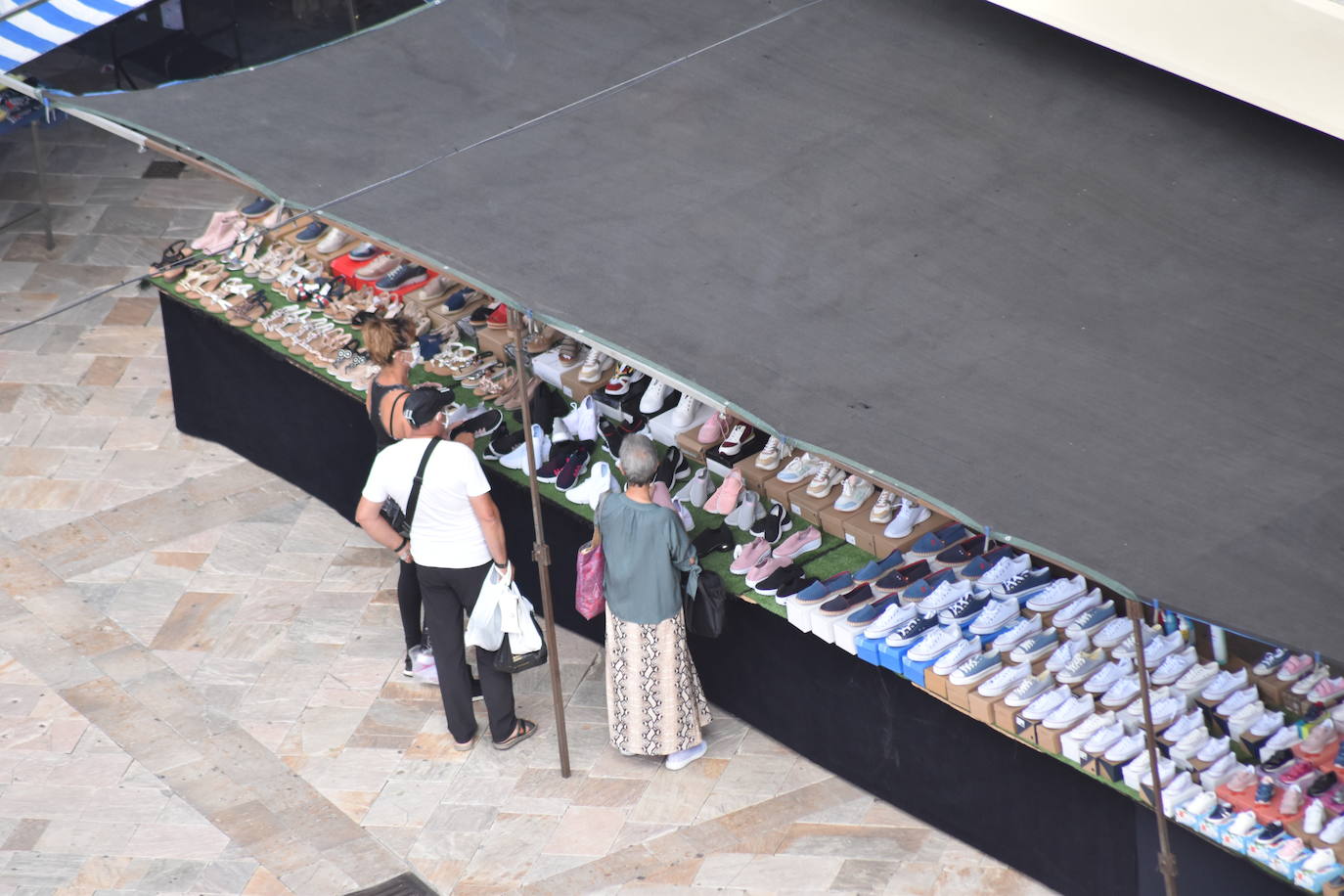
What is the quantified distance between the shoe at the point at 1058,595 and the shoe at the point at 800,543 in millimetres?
976

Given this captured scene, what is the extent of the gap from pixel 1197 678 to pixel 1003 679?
668 millimetres

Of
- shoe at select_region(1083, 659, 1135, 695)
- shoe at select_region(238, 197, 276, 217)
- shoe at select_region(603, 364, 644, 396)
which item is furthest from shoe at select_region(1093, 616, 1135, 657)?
shoe at select_region(238, 197, 276, 217)

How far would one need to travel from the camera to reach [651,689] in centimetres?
749

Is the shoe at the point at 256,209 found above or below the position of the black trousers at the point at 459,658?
above

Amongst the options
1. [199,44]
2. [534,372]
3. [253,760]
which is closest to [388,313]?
[534,372]

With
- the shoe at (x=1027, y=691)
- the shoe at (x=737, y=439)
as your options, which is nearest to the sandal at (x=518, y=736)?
the shoe at (x=737, y=439)

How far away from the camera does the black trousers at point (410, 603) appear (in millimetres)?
8023

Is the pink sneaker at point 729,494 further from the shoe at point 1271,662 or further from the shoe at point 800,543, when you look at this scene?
the shoe at point 1271,662

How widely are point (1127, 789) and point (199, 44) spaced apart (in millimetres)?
8702

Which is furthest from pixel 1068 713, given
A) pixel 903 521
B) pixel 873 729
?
pixel 903 521

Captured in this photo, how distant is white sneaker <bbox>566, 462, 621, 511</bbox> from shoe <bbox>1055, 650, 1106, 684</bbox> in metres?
2.12

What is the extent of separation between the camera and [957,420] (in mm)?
5883

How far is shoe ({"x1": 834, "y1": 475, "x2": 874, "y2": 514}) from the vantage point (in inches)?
307

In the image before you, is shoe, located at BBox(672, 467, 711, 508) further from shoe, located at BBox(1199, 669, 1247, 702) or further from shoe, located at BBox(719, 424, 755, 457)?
shoe, located at BBox(1199, 669, 1247, 702)
